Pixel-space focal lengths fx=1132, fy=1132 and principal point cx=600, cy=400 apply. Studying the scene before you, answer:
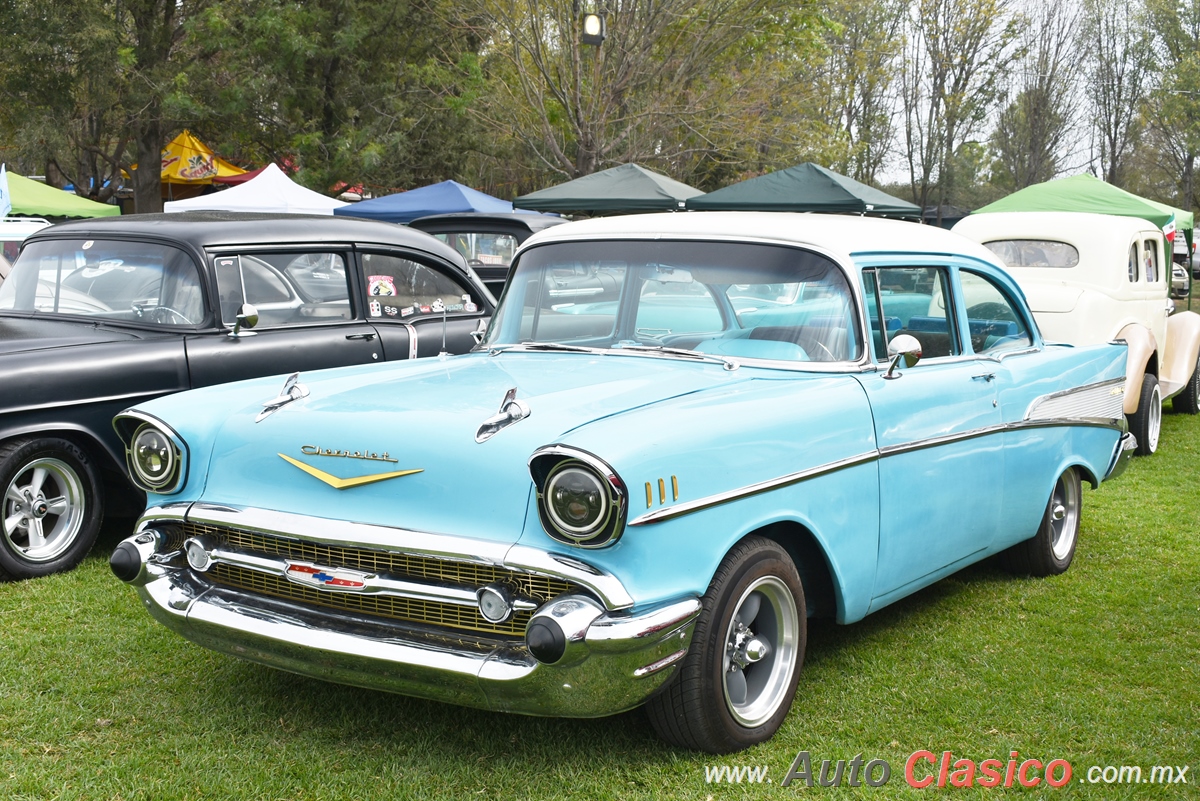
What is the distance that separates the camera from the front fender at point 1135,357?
324 inches

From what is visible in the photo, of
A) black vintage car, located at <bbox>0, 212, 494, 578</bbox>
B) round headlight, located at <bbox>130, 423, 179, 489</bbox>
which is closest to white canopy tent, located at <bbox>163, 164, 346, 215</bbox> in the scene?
black vintage car, located at <bbox>0, 212, 494, 578</bbox>

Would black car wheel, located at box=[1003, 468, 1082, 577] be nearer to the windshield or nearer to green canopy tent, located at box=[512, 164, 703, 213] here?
the windshield

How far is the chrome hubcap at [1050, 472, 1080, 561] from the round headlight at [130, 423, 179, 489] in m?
3.86

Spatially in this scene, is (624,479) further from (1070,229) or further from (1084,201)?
(1084,201)

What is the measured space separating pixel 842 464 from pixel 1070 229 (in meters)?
6.23

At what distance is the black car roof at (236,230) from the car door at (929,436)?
3198mm

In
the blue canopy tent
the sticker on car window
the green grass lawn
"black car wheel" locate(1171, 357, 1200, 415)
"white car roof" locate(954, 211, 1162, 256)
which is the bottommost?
the green grass lawn

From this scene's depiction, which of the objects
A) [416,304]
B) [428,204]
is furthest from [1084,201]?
[416,304]

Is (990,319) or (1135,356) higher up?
(990,319)

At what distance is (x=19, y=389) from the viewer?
4871 millimetres

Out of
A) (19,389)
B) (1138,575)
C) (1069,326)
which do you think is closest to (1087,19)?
(1069,326)

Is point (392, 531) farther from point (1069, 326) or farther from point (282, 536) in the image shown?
point (1069, 326)

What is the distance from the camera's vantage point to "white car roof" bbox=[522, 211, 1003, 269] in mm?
4133

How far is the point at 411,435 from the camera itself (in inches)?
126
